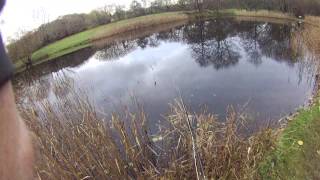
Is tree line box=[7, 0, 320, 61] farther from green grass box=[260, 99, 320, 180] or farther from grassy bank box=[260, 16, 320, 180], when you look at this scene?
green grass box=[260, 99, 320, 180]

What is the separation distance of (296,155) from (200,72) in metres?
13.9

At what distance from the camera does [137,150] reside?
27.5ft

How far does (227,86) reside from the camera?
65.6 feet

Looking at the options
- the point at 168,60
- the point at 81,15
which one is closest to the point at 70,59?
the point at 168,60

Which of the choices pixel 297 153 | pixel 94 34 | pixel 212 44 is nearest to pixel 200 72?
pixel 212 44

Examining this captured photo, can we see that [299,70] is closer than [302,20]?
Yes

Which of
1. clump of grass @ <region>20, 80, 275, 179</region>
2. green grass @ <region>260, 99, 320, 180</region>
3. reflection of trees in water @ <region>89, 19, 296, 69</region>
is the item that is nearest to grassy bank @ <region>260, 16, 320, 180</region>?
green grass @ <region>260, 99, 320, 180</region>

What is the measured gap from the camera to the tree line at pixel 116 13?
129ft

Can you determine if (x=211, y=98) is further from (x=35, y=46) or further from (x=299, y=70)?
(x=35, y=46)

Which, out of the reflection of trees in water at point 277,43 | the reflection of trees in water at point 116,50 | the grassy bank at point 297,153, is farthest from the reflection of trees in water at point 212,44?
the grassy bank at point 297,153

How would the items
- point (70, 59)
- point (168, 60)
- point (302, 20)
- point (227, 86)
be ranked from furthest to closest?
point (70, 59) → point (302, 20) → point (168, 60) → point (227, 86)

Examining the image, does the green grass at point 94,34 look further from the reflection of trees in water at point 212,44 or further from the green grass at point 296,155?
the green grass at point 296,155

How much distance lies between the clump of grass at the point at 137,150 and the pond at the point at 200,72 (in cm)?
110

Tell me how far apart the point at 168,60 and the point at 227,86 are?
326 inches
